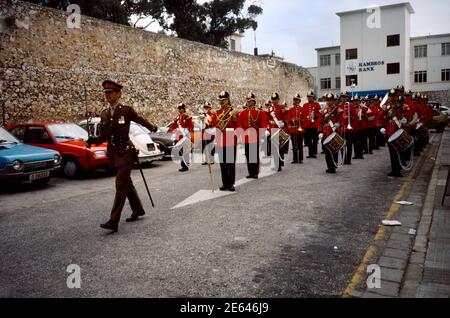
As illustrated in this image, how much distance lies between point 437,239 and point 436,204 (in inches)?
77.6

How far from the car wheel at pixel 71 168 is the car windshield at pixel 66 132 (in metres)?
0.69

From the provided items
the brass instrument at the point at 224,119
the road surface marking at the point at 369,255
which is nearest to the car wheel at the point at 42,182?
the brass instrument at the point at 224,119

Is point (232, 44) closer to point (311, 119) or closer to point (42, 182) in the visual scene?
point (311, 119)

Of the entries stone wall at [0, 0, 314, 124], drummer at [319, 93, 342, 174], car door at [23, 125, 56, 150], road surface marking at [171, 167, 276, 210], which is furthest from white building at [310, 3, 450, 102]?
road surface marking at [171, 167, 276, 210]

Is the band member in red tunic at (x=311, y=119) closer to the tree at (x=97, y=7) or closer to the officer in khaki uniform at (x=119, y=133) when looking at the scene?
the officer in khaki uniform at (x=119, y=133)

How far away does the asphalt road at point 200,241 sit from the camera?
4.16 m

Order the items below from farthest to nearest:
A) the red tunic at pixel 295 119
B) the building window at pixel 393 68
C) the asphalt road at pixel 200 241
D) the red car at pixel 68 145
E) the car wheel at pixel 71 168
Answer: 1. the building window at pixel 393 68
2. the red tunic at pixel 295 119
3. the car wheel at pixel 71 168
4. the red car at pixel 68 145
5. the asphalt road at pixel 200 241

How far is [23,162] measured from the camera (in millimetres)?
9852

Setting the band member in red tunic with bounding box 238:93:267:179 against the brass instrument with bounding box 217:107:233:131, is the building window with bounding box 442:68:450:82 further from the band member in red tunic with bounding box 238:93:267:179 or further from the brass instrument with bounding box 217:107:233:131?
the brass instrument with bounding box 217:107:233:131

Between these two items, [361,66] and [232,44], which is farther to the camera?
[232,44]

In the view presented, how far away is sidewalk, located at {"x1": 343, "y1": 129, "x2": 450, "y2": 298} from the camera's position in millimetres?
3912

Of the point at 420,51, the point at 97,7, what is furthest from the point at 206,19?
the point at 420,51

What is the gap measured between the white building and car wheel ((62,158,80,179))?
139 ft

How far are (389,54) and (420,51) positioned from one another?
6271mm
